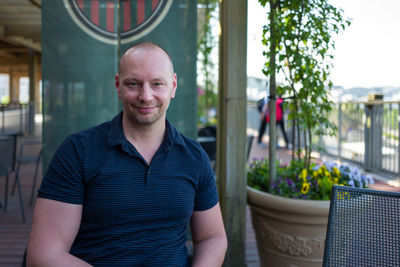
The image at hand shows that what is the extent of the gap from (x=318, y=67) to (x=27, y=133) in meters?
12.8

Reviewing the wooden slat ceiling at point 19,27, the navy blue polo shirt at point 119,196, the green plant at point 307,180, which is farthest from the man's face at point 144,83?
the wooden slat ceiling at point 19,27

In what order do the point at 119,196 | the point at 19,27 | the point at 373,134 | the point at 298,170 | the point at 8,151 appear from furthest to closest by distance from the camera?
the point at 373,134 → the point at 8,151 → the point at 19,27 → the point at 298,170 → the point at 119,196

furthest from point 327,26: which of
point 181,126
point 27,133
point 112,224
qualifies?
point 27,133

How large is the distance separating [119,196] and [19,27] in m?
2.58

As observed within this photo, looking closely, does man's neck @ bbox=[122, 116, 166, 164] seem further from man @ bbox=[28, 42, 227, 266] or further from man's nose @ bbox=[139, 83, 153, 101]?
man's nose @ bbox=[139, 83, 153, 101]

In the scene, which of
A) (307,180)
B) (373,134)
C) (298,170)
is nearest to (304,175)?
(307,180)

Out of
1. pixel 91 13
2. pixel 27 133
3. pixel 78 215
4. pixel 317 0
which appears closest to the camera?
pixel 78 215

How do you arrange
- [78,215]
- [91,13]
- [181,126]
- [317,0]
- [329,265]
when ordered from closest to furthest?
[78,215], [329,265], [317,0], [91,13], [181,126]

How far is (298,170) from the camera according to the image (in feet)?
8.29

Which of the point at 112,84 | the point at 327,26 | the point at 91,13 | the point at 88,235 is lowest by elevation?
the point at 88,235

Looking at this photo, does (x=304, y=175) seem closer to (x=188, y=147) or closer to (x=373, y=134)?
(x=188, y=147)

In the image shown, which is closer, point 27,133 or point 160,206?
point 160,206

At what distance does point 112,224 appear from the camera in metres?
1.24

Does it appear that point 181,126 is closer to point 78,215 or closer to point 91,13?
point 91,13
